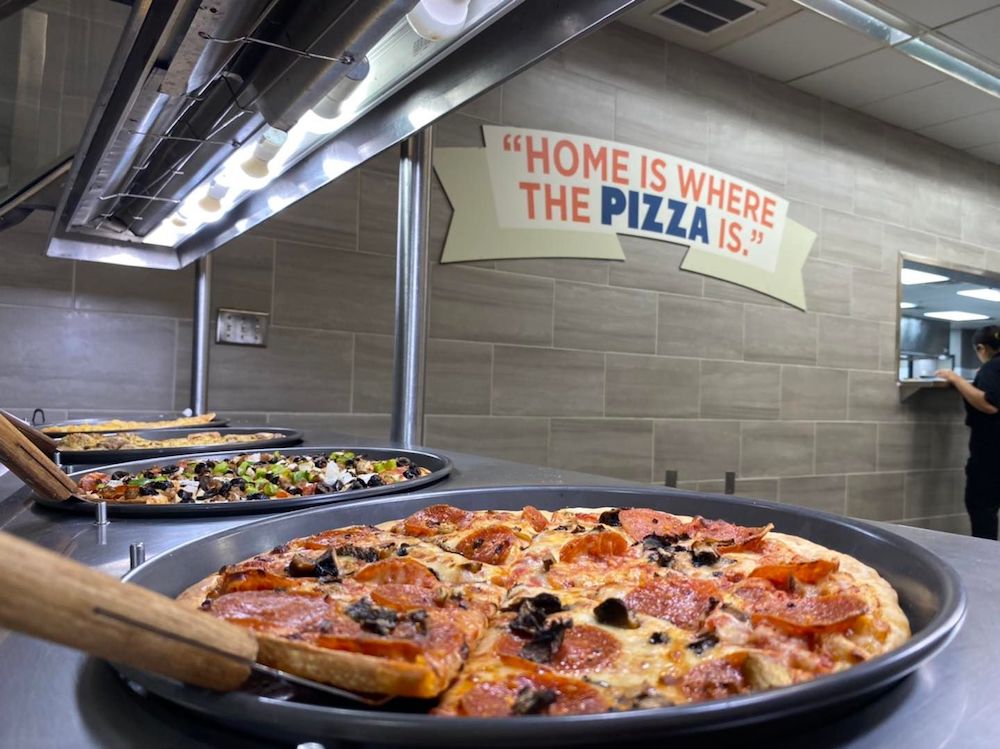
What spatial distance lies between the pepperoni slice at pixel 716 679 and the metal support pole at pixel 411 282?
1.45 m

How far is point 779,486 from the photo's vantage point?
16.3 ft

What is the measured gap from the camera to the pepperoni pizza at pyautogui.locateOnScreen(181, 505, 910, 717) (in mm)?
516

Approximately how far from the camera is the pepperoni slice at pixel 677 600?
0.70 meters

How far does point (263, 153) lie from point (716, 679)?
122cm

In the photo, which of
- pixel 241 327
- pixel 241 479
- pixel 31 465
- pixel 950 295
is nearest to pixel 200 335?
pixel 241 327

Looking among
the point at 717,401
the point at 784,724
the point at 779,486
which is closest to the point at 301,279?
the point at 717,401

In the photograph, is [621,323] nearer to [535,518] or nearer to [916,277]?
[916,277]

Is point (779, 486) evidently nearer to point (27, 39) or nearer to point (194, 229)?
point (194, 229)

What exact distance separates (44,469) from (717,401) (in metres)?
4.29

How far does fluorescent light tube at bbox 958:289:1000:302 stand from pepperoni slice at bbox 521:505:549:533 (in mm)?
6737

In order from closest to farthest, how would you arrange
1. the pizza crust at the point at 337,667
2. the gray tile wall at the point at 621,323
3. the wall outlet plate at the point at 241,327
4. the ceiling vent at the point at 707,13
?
the pizza crust at the point at 337,667 → the gray tile wall at the point at 621,323 → the wall outlet plate at the point at 241,327 → the ceiling vent at the point at 707,13

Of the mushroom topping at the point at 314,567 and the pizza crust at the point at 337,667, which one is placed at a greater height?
the pizza crust at the point at 337,667

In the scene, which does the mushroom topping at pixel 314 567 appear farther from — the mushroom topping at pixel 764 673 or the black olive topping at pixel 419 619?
the mushroom topping at pixel 764 673

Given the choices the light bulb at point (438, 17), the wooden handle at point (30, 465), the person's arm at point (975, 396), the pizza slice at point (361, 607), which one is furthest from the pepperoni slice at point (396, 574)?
the person's arm at point (975, 396)
